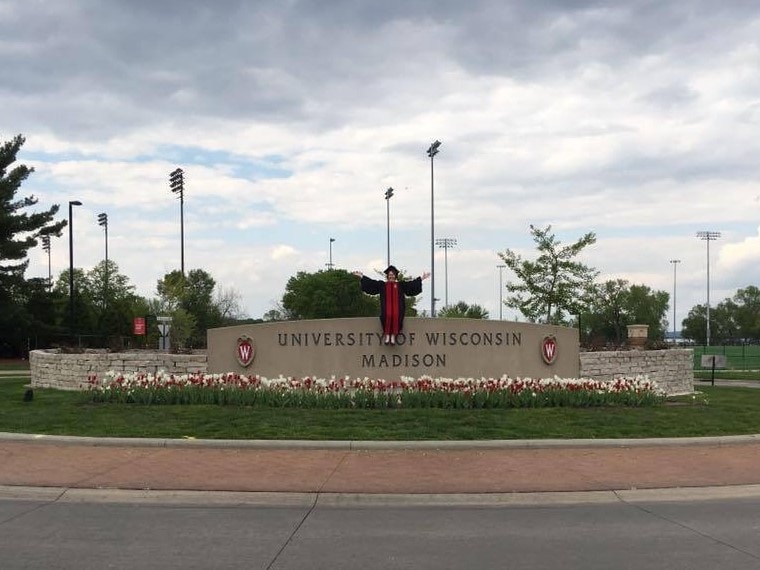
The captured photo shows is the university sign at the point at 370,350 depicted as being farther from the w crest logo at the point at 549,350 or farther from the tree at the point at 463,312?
the tree at the point at 463,312

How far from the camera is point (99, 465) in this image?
9.74m

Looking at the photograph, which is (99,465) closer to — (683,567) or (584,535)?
(584,535)

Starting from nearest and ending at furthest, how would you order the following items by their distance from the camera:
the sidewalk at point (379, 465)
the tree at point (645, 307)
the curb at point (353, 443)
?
the sidewalk at point (379, 465), the curb at point (353, 443), the tree at point (645, 307)

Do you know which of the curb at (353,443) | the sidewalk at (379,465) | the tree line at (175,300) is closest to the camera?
the sidewalk at (379,465)

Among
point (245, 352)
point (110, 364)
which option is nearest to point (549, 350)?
point (245, 352)

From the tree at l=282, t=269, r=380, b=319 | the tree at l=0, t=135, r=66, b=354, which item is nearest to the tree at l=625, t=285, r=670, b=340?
the tree at l=282, t=269, r=380, b=319

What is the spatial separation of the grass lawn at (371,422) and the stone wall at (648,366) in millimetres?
4214

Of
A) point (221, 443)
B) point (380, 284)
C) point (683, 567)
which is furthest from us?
point (380, 284)

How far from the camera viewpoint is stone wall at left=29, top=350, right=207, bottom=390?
1952cm

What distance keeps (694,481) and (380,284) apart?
10.3 m

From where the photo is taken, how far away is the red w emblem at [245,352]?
712 inches

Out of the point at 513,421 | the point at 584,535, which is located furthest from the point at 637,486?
the point at 513,421

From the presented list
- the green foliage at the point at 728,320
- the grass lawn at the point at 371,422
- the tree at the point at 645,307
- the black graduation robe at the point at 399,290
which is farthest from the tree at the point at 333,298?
the green foliage at the point at 728,320

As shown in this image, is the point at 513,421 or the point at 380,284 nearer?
the point at 513,421
